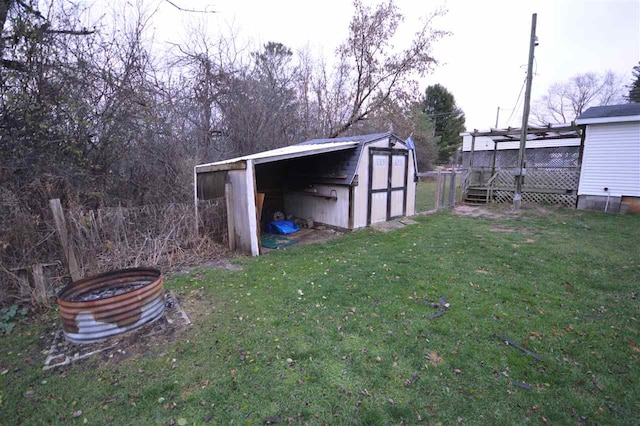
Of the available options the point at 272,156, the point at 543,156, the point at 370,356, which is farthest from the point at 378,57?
the point at 370,356

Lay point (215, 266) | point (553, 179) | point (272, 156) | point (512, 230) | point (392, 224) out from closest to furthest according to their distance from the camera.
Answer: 1. point (215, 266)
2. point (272, 156)
3. point (512, 230)
4. point (392, 224)
5. point (553, 179)

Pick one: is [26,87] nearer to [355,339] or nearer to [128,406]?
[128,406]

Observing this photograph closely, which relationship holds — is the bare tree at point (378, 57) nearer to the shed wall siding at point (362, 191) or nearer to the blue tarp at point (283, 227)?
the shed wall siding at point (362, 191)

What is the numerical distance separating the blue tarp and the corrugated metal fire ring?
4.30 meters

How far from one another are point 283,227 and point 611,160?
11340 mm

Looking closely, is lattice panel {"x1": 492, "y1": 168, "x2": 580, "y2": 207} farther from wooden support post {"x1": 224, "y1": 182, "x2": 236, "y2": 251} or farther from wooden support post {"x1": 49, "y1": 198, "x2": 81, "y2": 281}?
wooden support post {"x1": 49, "y1": 198, "x2": 81, "y2": 281}

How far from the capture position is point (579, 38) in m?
11.6

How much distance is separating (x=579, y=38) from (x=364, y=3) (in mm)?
8908

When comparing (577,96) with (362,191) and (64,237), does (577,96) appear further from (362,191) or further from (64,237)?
(64,237)

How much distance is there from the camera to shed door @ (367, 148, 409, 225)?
7.82 meters

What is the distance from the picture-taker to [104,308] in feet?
9.37

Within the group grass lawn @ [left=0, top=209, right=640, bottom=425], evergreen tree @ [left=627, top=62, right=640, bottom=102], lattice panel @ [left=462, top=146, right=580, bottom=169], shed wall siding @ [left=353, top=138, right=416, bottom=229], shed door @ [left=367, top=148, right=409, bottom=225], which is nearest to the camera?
grass lawn @ [left=0, top=209, right=640, bottom=425]

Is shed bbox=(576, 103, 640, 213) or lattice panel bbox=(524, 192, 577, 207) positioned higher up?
shed bbox=(576, 103, 640, 213)

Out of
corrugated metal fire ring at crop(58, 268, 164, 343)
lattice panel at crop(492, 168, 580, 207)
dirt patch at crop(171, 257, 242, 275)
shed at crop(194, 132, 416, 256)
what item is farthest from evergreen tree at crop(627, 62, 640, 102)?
corrugated metal fire ring at crop(58, 268, 164, 343)
